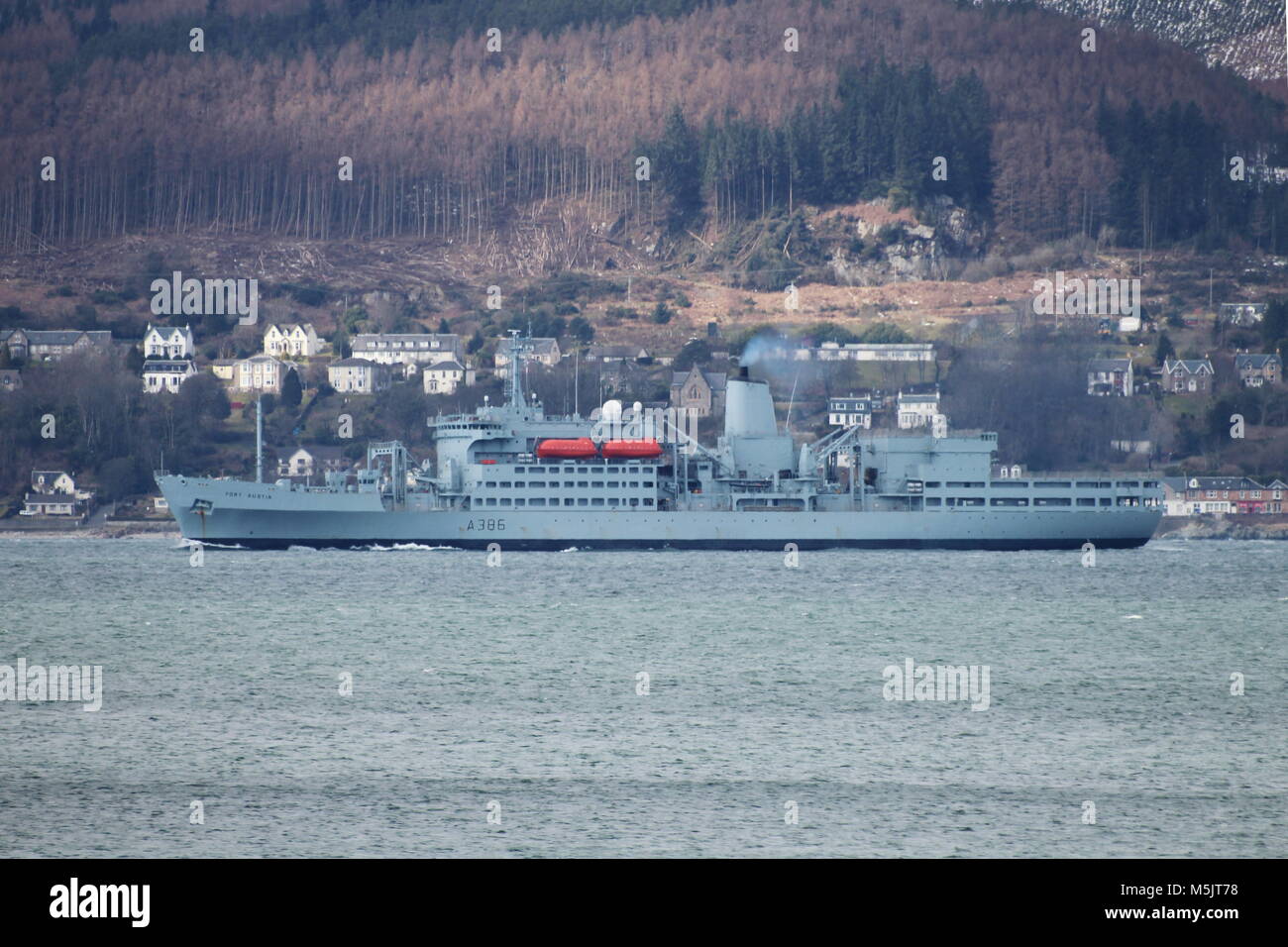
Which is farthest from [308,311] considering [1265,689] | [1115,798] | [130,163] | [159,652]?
[1115,798]

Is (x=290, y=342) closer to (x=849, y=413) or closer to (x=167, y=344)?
(x=167, y=344)

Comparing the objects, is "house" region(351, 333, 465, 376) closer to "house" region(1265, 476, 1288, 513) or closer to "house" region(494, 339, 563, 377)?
"house" region(494, 339, 563, 377)

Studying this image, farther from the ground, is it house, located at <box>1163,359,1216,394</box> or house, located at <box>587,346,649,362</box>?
house, located at <box>587,346,649,362</box>

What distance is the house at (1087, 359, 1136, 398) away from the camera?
121562 mm

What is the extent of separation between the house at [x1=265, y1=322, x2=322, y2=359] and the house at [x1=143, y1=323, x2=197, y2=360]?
6.34m

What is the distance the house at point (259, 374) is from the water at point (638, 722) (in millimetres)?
65349

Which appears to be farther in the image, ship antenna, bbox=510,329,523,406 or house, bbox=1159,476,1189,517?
house, bbox=1159,476,1189,517

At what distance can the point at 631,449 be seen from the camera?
7888cm

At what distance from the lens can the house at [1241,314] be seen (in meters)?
146

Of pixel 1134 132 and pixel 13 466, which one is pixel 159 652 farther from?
pixel 1134 132

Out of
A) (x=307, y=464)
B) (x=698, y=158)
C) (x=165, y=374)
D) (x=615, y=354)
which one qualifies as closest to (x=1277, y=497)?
(x=615, y=354)

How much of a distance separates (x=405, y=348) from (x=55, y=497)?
125 feet

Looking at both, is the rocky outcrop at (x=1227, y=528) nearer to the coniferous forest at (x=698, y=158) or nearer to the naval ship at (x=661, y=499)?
the naval ship at (x=661, y=499)

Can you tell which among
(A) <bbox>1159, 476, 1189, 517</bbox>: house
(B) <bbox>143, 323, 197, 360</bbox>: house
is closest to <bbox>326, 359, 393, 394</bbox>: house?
(B) <bbox>143, 323, 197, 360</bbox>: house
